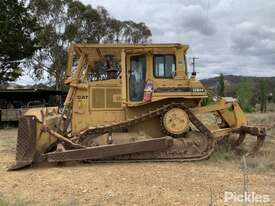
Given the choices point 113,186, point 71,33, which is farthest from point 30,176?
point 71,33

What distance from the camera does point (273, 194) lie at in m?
8.23

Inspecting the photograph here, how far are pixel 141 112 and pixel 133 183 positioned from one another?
359 cm

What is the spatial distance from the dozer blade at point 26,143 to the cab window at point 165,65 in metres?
3.36

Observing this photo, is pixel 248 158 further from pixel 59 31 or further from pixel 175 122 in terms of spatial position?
pixel 59 31

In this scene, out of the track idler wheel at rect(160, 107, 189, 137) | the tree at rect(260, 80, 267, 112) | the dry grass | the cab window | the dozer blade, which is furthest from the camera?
the tree at rect(260, 80, 267, 112)

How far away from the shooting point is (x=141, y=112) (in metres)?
12.5

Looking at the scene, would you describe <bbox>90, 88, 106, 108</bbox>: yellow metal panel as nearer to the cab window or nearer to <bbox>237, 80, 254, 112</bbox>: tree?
the cab window

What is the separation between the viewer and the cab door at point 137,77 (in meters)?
→ 12.3

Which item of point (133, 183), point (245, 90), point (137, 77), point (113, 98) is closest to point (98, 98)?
point (113, 98)

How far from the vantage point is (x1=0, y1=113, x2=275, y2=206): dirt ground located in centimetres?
796

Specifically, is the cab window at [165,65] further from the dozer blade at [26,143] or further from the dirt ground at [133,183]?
the dozer blade at [26,143]

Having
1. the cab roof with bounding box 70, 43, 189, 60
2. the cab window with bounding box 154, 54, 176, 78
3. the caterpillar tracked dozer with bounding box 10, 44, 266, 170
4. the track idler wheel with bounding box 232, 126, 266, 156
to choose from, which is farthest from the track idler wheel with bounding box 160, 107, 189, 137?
the track idler wheel with bounding box 232, 126, 266, 156

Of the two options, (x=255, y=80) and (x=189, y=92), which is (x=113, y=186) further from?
(x=255, y=80)

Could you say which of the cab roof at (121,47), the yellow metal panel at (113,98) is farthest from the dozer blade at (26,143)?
the cab roof at (121,47)
